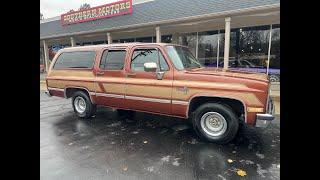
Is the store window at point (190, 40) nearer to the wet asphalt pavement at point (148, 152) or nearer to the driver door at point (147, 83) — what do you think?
the wet asphalt pavement at point (148, 152)

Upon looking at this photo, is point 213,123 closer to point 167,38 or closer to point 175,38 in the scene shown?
point 175,38

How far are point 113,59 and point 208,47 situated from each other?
441 inches

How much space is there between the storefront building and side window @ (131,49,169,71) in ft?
24.8

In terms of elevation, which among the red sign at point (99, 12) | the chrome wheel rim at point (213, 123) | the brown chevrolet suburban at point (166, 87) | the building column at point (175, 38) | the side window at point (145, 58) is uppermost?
the red sign at point (99, 12)

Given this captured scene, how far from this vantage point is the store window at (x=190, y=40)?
17.3m

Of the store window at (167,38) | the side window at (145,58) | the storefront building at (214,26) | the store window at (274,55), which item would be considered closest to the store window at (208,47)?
the storefront building at (214,26)

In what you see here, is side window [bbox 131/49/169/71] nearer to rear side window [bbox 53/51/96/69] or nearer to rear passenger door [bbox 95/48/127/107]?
rear passenger door [bbox 95/48/127/107]

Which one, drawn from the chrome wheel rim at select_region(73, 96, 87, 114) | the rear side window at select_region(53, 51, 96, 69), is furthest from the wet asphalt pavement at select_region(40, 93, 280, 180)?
the rear side window at select_region(53, 51, 96, 69)

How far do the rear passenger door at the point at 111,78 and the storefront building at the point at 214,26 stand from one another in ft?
25.0

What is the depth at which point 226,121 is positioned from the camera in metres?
5.11

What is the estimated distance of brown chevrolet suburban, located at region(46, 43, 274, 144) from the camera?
491 cm

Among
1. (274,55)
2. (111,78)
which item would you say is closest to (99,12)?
(274,55)
